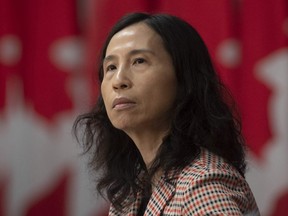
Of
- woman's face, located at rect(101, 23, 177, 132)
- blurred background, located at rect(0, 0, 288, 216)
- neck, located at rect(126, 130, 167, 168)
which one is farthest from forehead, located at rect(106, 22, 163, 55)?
blurred background, located at rect(0, 0, 288, 216)

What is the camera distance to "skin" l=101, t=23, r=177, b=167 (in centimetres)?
97

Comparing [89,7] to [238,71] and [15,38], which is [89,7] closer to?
[15,38]

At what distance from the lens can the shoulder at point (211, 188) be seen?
0.82 meters

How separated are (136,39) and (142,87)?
0.10m

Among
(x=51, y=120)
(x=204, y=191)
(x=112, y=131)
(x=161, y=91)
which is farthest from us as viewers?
(x=51, y=120)

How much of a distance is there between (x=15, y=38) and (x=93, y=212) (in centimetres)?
62

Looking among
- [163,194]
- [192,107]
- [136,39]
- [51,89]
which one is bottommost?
[51,89]

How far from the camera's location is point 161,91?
976 mm

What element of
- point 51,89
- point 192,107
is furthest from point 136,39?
point 51,89

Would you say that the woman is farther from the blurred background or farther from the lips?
the blurred background

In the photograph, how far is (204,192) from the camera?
A: 844mm

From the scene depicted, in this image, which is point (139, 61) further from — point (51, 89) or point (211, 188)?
point (51, 89)

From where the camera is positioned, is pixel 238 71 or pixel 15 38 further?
pixel 15 38

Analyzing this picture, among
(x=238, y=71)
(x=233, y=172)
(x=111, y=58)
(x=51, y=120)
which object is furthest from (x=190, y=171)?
(x=51, y=120)
